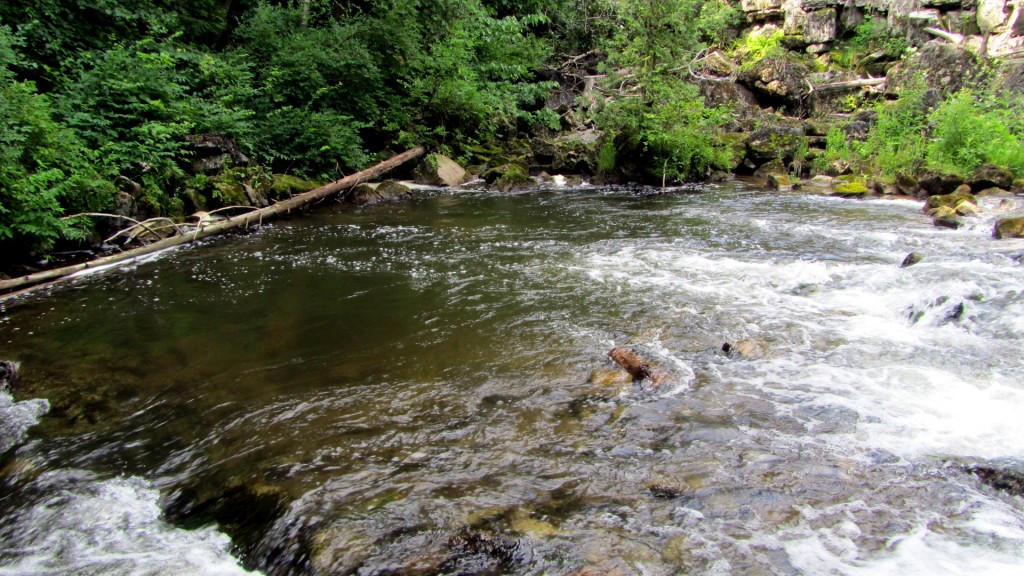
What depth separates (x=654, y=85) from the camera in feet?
56.0

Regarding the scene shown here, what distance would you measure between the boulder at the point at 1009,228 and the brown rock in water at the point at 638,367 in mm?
7999

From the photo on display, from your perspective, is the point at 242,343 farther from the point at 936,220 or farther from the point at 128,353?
the point at 936,220

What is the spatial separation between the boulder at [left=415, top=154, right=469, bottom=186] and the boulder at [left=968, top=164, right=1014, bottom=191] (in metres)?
13.3

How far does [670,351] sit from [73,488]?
15.0 ft

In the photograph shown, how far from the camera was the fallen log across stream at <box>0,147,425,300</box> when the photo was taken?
24.5ft

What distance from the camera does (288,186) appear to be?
13477 mm

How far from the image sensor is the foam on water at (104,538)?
2910 mm

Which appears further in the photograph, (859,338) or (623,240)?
(623,240)

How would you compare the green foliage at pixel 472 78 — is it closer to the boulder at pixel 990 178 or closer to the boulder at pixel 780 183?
the boulder at pixel 780 183

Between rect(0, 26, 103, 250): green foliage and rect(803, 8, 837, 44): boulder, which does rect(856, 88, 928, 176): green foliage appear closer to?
rect(803, 8, 837, 44): boulder

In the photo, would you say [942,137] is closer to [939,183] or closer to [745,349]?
[939,183]

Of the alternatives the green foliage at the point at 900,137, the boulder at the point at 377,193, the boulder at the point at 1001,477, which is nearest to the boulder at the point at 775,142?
the green foliage at the point at 900,137

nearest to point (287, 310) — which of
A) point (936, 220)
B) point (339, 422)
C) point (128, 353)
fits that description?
point (128, 353)

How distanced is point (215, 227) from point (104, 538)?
8656 mm
